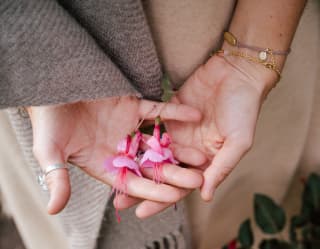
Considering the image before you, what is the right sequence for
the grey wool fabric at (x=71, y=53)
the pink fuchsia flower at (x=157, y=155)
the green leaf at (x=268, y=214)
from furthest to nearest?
1. the green leaf at (x=268, y=214)
2. the pink fuchsia flower at (x=157, y=155)
3. the grey wool fabric at (x=71, y=53)

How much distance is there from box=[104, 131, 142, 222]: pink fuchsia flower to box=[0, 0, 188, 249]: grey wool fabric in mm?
100

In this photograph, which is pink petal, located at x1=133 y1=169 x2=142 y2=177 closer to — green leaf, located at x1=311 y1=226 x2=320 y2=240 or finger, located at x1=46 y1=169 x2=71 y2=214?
finger, located at x1=46 y1=169 x2=71 y2=214

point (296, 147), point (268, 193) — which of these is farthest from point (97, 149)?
point (268, 193)

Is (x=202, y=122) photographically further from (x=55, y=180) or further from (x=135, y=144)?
(x=55, y=180)

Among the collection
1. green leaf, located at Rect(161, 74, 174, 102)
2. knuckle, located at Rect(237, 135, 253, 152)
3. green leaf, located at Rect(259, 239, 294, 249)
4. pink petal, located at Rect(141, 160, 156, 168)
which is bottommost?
green leaf, located at Rect(259, 239, 294, 249)

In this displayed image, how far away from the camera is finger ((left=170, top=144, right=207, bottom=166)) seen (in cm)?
74

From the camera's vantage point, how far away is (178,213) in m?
0.94

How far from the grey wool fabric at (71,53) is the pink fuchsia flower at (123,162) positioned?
100 millimetres

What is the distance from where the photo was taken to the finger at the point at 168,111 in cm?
75

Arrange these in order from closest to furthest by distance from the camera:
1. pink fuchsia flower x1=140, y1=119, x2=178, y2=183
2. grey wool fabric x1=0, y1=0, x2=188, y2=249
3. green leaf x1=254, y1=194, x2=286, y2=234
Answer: grey wool fabric x1=0, y1=0, x2=188, y2=249 < pink fuchsia flower x1=140, y1=119, x2=178, y2=183 < green leaf x1=254, y1=194, x2=286, y2=234

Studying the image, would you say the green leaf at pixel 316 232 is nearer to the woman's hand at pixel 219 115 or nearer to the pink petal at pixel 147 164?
the woman's hand at pixel 219 115

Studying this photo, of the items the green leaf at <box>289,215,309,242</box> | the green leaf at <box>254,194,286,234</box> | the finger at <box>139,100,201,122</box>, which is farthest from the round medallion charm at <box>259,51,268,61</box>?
the green leaf at <box>289,215,309,242</box>

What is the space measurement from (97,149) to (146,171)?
104mm

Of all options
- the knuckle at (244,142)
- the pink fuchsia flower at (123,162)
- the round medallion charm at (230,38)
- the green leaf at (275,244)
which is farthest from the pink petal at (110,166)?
the green leaf at (275,244)
